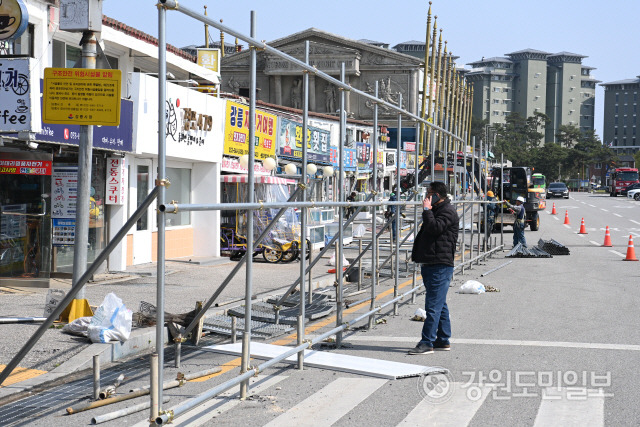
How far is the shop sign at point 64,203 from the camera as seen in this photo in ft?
46.4

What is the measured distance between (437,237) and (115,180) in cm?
849

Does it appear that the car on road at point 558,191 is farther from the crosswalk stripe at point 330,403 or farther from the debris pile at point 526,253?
the crosswalk stripe at point 330,403

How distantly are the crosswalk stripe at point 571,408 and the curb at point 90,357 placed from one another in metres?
4.22

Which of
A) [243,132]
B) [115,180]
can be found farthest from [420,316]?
[243,132]

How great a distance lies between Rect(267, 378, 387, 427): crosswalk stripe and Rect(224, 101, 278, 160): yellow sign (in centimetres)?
1358

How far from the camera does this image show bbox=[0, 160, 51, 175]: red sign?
12.9 metres

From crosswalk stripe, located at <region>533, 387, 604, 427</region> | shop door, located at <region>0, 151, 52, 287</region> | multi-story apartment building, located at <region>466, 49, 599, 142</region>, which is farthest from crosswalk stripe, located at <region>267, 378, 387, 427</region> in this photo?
multi-story apartment building, located at <region>466, 49, 599, 142</region>

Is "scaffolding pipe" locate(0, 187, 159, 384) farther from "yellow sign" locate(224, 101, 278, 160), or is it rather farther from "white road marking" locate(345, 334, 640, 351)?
"yellow sign" locate(224, 101, 278, 160)

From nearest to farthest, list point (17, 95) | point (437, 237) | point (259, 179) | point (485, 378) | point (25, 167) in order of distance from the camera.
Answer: point (485, 378) → point (437, 237) → point (17, 95) → point (25, 167) → point (259, 179)

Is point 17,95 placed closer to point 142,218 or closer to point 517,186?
point 142,218

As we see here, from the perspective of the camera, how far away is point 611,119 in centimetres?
17700

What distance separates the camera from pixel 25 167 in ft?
43.0

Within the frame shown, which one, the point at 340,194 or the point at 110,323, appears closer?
the point at 110,323

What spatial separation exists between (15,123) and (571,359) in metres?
8.13
